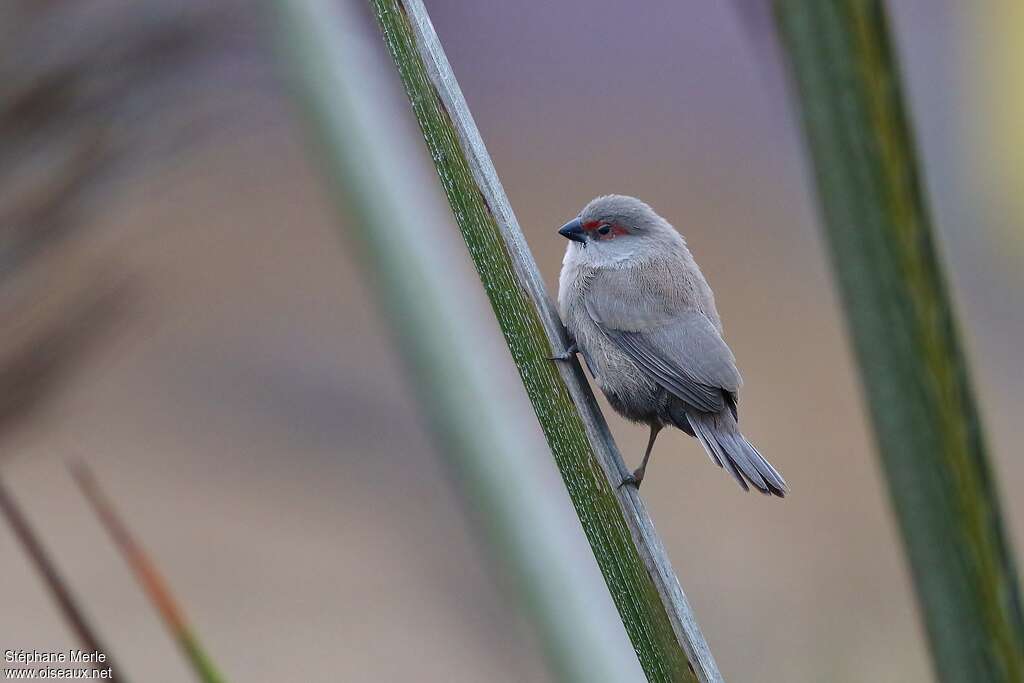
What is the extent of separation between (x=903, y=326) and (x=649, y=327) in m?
2.15

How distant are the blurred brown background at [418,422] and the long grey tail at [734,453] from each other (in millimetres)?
353

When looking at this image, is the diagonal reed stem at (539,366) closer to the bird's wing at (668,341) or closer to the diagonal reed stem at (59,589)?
the diagonal reed stem at (59,589)

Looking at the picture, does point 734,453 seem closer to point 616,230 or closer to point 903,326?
Result: point 616,230

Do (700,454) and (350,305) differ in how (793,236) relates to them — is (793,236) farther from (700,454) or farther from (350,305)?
(350,305)

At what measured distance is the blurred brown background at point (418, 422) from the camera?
12.2 ft

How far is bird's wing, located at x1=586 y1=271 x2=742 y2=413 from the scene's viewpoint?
243cm

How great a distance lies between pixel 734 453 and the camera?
2293 mm

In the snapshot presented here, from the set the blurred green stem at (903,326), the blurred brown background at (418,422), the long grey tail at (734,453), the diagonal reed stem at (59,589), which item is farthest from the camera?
the blurred brown background at (418,422)

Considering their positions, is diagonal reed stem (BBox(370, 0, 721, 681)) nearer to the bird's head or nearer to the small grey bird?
the small grey bird

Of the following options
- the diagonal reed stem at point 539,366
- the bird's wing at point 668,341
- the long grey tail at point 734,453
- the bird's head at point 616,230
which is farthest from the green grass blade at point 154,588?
the bird's head at point 616,230

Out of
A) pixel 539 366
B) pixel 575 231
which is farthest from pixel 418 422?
pixel 539 366

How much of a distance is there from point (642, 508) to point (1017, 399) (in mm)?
5227

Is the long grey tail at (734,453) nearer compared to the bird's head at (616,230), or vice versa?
the long grey tail at (734,453)

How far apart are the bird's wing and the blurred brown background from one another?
554 mm
